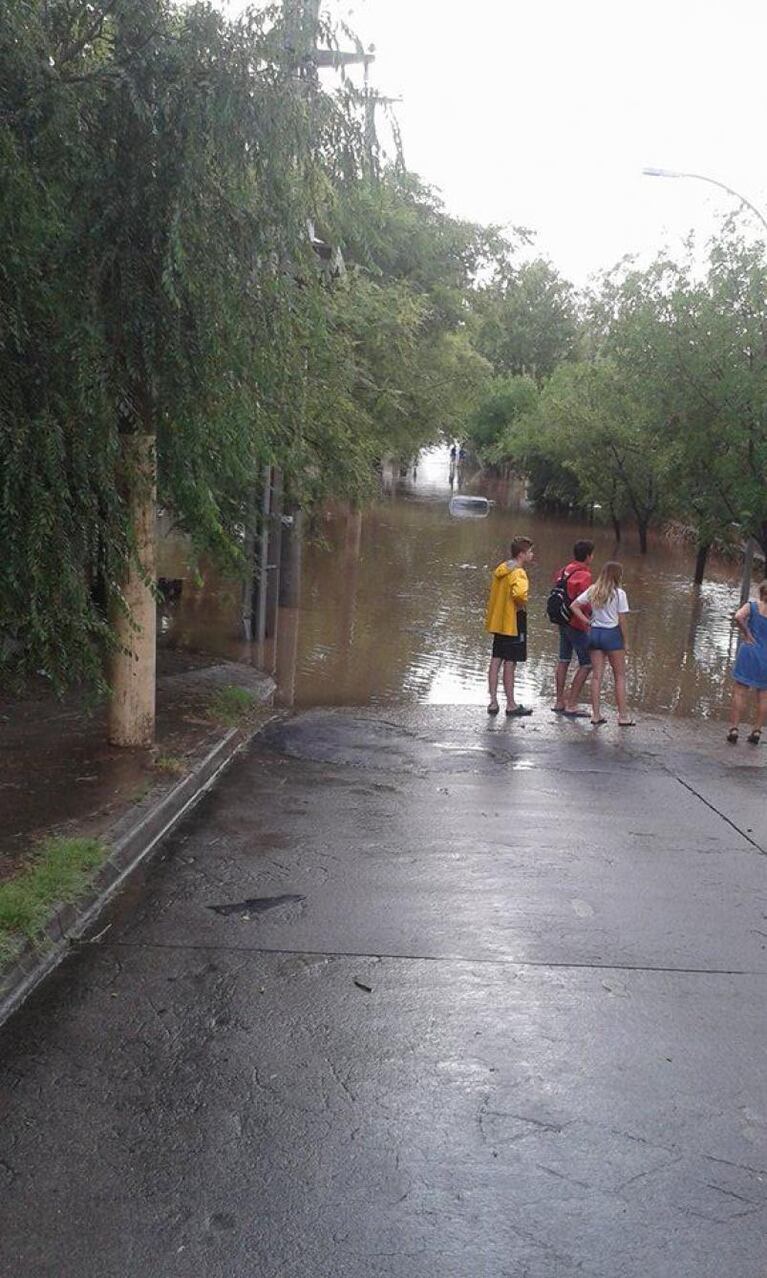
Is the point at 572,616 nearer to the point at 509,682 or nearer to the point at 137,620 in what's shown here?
the point at 509,682

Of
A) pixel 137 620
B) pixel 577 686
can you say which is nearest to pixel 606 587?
pixel 577 686

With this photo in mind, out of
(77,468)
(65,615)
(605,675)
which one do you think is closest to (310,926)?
(65,615)

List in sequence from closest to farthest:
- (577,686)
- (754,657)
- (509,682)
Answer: (754,657)
(509,682)
(577,686)

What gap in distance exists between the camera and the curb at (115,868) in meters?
4.99

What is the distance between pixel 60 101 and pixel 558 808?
541cm

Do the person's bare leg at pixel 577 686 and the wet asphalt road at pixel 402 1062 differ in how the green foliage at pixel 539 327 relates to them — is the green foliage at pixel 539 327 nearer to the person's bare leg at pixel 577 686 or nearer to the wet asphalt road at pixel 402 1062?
the person's bare leg at pixel 577 686

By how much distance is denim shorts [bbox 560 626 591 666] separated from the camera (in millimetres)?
12148

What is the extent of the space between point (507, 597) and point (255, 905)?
6.32 metres

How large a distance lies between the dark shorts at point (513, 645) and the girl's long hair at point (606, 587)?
2.38 ft

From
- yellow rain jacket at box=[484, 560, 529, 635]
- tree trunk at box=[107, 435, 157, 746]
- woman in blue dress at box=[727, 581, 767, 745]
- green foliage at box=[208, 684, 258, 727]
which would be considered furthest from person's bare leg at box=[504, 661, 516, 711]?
tree trunk at box=[107, 435, 157, 746]

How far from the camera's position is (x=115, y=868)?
6449 mm

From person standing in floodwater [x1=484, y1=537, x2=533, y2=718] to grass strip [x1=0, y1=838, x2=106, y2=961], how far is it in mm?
6151

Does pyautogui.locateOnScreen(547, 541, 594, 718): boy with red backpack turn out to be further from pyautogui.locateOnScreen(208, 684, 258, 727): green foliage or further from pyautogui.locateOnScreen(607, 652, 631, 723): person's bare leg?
pyautogui.locateOnScreen(208, 684, 258, 727): green foliage

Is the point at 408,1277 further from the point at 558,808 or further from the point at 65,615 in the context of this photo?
the point at 558,808
